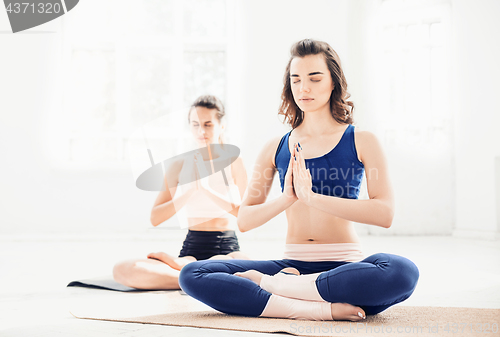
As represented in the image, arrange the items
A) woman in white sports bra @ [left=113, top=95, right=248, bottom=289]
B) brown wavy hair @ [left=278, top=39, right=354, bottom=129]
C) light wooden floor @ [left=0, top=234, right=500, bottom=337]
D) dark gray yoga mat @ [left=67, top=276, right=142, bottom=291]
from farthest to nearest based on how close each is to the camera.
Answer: woman in white sports bra @ [left=113, top=95, right=248, bottom=289] → dark gray yoga mat @ [left=67, top=276, right=142, bottom=291] → brown wavy hair @ [left=278, top=39, right=354, bottom=129] → light wooden floor @ [left=0, top=234, right=500, bottom=337]

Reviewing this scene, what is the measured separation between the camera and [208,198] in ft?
7.81

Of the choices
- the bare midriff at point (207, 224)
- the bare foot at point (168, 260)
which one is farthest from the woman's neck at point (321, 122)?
the bare foot at point (168, 260)

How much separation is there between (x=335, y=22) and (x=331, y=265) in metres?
4.21

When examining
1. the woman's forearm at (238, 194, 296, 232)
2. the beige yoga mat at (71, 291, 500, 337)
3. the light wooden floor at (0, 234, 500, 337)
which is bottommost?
the light wooden floor at (0, 234, 500, 337)

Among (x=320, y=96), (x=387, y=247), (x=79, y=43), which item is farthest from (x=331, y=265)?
(x=79, y=43)

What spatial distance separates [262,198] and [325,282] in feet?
1.32

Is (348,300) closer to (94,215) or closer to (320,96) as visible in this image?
(320,96)

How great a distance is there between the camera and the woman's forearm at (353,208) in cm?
144

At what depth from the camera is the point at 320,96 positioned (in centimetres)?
163

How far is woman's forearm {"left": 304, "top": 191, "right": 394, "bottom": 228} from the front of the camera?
1438 millimetres

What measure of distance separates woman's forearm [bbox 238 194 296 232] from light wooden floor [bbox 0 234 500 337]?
1.33 ft

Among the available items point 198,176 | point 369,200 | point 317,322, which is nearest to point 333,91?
point 369,200

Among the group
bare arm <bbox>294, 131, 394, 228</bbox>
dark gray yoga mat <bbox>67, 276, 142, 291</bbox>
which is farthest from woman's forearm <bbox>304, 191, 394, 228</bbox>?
dark gray yoga mat <bbox>67, 276, 142, 291</bbox>

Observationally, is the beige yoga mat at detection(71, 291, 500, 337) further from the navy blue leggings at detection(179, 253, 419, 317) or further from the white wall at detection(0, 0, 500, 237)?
the white wall at detection(0, 0, 500, 237)
